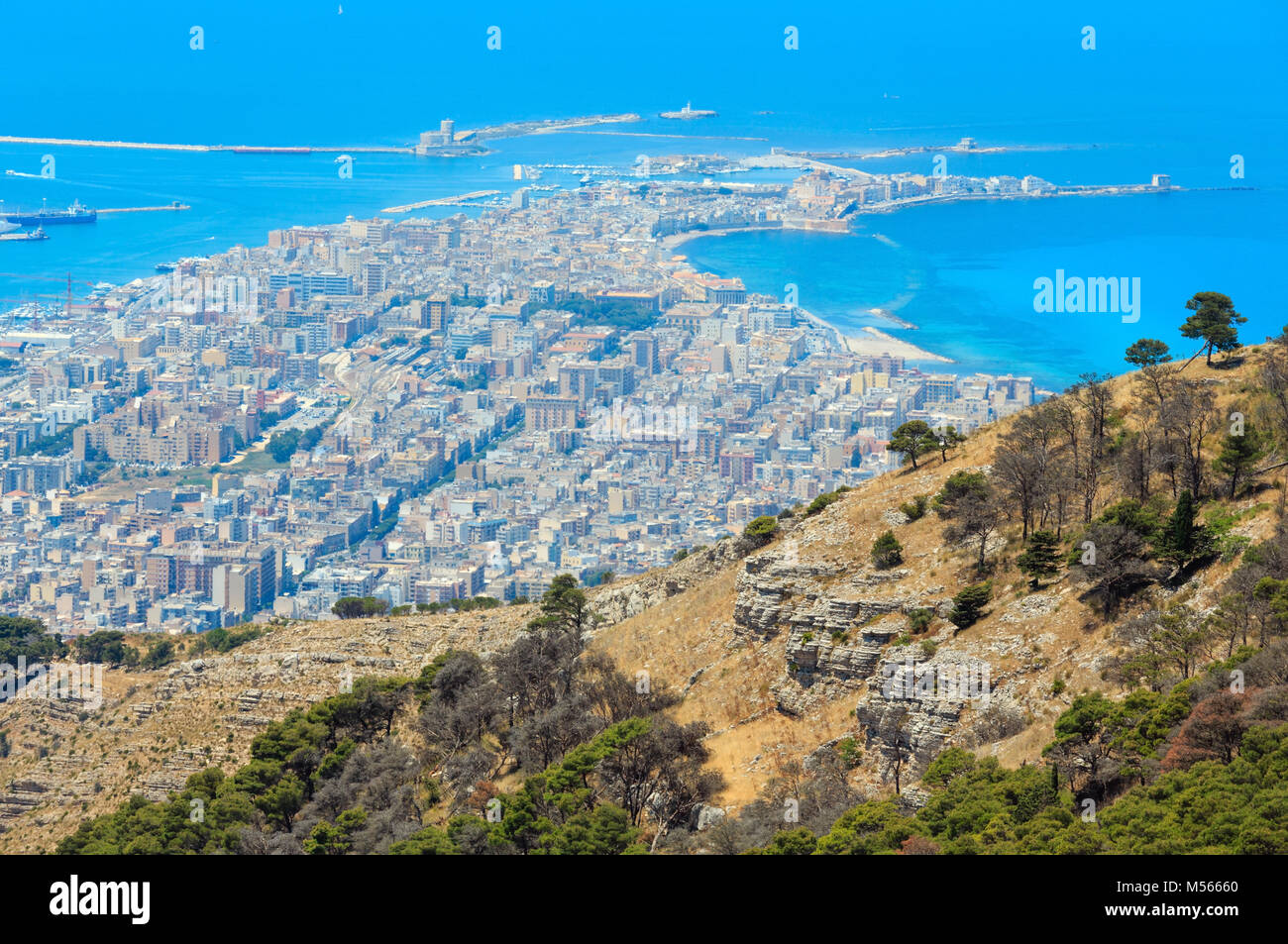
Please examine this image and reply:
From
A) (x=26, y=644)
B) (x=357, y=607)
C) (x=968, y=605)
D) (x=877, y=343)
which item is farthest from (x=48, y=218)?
(x=968, y=605)

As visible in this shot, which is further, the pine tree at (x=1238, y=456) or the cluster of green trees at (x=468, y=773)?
the pine tree at (x=1238, y=456)

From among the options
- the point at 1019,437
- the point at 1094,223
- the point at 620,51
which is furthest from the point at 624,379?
the point at 620,51

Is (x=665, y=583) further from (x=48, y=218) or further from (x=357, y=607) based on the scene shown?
(x=48, y=218)

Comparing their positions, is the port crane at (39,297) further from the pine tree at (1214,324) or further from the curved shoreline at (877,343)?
the pine tree at (1214,324)

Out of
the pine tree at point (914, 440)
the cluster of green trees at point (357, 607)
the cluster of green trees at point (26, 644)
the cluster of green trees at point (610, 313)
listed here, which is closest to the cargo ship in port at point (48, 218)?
the cluster of green trees at point (610, 313)

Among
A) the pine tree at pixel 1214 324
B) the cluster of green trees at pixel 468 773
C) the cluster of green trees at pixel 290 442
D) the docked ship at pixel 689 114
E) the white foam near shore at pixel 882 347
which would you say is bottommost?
the cluster of green trees at pixel 468 773

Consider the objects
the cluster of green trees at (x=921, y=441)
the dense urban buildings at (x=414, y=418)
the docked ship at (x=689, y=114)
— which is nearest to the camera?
the cluster of green trees at (x=921, y=441)
